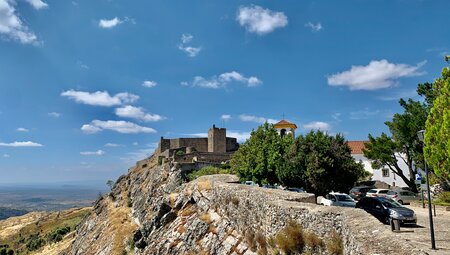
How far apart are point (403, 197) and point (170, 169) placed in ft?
126

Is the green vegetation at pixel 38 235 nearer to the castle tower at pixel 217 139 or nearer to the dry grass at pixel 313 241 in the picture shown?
the castle tower at pixel 217 139

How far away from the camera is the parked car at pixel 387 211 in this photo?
19641 millimetres

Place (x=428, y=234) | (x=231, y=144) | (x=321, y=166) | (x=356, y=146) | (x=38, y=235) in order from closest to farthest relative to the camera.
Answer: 1. (x=428, y=234)
2. (x=321, y=166)
3. (x=356, y=146)
4. (x=231, y=144)
5. (x=38, y=235)

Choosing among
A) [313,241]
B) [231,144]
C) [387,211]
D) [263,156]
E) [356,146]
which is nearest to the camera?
[313,241]

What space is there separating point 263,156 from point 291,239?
23876mm

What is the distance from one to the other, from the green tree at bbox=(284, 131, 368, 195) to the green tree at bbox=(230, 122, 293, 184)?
7.91 ft

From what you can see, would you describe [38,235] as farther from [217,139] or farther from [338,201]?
[338,201]

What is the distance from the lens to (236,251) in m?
19.1

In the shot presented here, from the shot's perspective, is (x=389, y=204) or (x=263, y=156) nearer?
(x=389, y=204)

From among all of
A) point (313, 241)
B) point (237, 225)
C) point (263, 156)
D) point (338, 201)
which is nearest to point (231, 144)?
point (263, 156)

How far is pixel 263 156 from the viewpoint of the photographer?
36969 millimetres

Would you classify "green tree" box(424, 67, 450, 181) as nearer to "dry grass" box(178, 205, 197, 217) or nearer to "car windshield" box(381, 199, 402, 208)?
"car windshield" box(381, 199, 402, 208)

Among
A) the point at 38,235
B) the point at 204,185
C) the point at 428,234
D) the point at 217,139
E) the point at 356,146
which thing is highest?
the point at 217,139

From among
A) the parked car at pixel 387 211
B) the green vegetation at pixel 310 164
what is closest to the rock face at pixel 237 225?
the parked car at pixel 387 211
